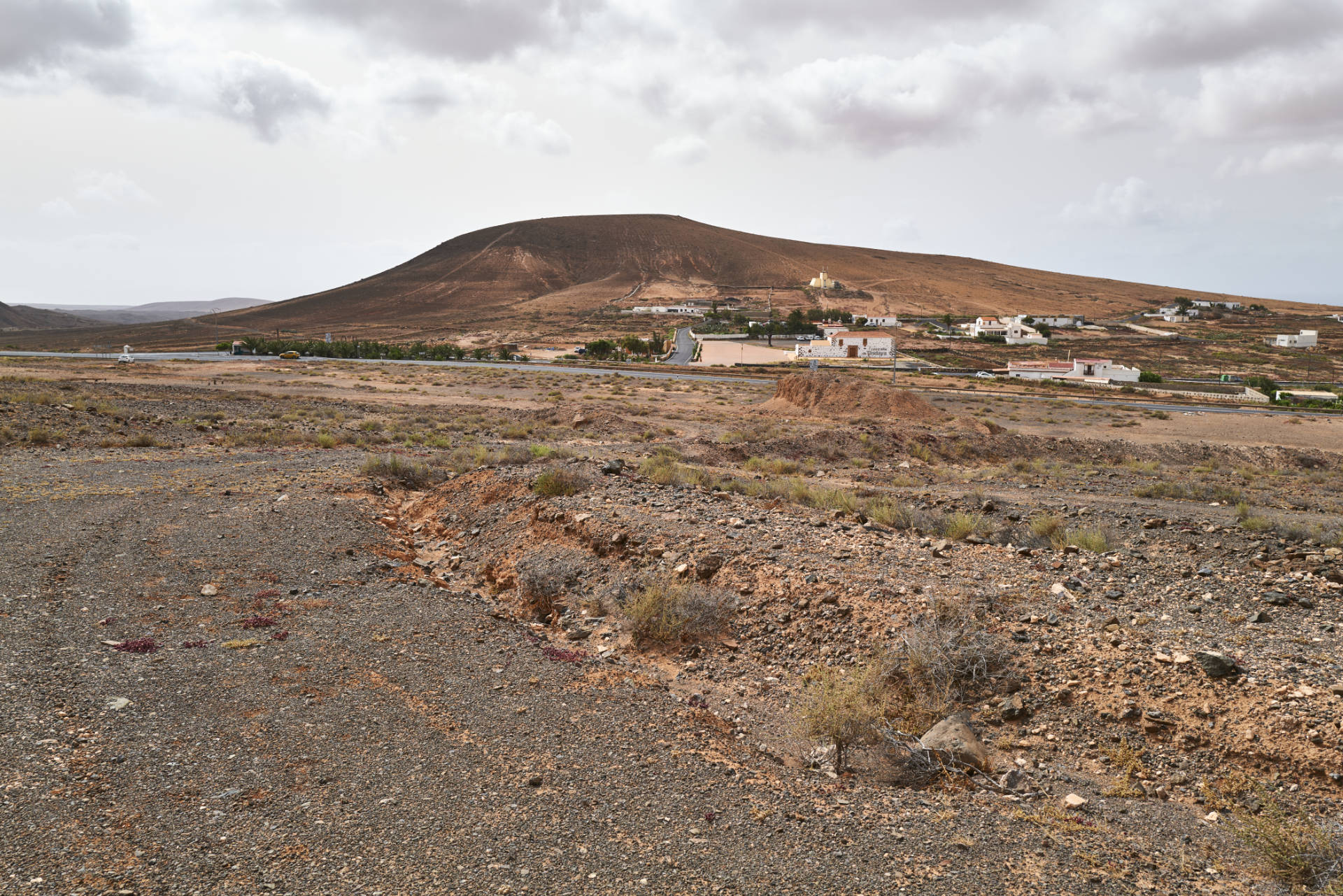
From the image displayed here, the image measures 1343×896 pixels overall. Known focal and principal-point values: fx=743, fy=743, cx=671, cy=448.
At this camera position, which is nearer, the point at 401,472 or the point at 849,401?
the point at 401,472

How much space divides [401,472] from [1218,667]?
15.2m

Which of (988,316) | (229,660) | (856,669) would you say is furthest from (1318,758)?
(988,316)

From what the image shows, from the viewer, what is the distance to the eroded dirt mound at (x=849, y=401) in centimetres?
3622

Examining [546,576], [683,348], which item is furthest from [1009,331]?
[546,576]

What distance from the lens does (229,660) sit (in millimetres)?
7352

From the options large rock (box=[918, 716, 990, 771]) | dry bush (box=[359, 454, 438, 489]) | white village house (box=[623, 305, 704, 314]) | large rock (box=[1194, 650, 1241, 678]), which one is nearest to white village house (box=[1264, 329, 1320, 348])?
white village house (box=[623, 305, 704, 314])

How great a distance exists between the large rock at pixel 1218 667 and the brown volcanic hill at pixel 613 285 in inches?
4816

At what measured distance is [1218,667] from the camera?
6.46 m

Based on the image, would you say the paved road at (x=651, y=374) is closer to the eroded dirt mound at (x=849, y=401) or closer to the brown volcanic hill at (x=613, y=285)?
the eroded dirt mound at (x=849, y=401)

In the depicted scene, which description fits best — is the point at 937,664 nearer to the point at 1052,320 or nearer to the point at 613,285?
the point at 1052,320

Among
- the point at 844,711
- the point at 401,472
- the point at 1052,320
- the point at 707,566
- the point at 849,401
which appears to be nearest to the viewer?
the point at 844,711

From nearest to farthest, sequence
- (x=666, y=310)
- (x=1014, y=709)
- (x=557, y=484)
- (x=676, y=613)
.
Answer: (x=1014, y=709) < (x=676, y=613) < (x=557, y=484) < (x=666, y=310)

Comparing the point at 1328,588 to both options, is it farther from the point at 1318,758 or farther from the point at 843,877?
the point at 843,877

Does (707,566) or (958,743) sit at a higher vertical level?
(707,566)
